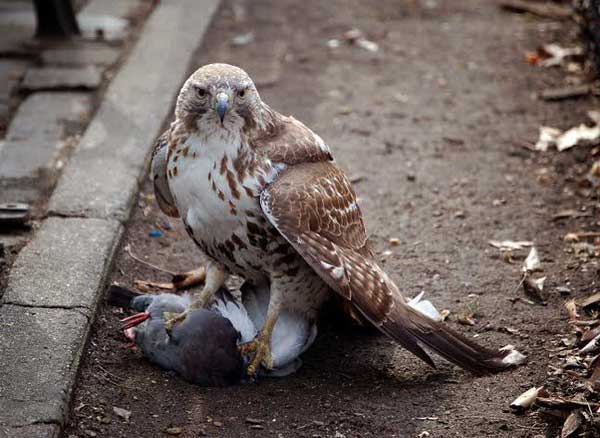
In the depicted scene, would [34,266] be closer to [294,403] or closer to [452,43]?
[294,403]

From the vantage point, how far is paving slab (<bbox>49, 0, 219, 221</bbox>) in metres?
5.51

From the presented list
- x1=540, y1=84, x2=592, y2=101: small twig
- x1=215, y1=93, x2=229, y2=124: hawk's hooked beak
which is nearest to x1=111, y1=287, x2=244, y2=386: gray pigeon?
x1=215, y1=93, x2=229, y2=124: hawk's hooked beak

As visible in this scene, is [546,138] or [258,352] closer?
[258,352]

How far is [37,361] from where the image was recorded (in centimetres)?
408

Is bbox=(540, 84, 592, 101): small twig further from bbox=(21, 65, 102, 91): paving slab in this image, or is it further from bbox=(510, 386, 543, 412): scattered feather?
bbox=(510, 386, 543, 412): scattered feather

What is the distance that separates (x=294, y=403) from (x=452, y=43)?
486 cm

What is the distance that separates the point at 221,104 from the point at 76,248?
1.37m

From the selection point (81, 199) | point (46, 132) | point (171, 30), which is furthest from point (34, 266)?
point (171, 30)

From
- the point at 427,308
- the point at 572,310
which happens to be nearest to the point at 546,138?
the point at 572,310

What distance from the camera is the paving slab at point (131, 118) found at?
5.51 meters

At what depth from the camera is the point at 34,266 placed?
4.78m

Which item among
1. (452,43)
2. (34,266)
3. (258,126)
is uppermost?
(258,126)

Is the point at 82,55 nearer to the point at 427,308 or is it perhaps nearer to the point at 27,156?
the point at 27,156

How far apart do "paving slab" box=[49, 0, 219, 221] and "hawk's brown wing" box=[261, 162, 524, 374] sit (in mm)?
1454
